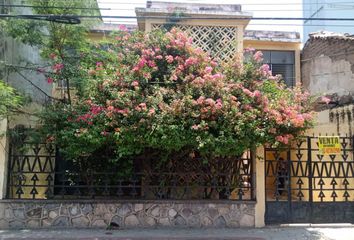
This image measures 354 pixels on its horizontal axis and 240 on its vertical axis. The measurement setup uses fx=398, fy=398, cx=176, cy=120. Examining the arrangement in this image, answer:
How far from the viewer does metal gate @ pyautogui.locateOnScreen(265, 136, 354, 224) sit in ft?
29.8

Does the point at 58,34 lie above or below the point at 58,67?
above

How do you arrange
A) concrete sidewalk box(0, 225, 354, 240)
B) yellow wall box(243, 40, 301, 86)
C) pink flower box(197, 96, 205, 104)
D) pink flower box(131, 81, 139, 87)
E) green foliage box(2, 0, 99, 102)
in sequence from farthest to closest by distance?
yellow wall box(243, 40, 301, 86)
green foliage box(2, 0, 99, 102)
pink flower box(131, 81, 139, 87)
pink flower box(197, 96, 205, 104)
concrete sidewalk box(0, 225, 354, 240)

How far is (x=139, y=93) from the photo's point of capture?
28.0 ft

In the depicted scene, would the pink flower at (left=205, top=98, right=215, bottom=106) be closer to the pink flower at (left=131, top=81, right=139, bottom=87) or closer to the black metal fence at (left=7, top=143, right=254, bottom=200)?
the pink flower at (left=131, top=81, right=139, bottom=87)

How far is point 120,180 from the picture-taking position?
29.3 feet

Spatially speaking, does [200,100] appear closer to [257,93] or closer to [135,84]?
[257,93]

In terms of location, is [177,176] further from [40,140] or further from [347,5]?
[347,5]

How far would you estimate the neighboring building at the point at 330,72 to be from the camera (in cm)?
1275

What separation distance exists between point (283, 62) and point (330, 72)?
2.02 meters

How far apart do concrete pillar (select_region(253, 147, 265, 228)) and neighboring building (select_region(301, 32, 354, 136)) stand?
4.31 metres

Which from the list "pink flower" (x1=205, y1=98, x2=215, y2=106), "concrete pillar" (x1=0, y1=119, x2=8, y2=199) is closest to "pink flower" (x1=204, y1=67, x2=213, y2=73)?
"pink flower" (x1=205, y1=98, x2=215, y2=106)

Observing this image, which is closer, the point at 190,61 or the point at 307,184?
the point at 190,61

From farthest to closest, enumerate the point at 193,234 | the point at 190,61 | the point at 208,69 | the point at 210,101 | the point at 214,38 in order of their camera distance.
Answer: the point at 214,38 < the point at 190,61 < the point at 208,69 < the point at 193,234 < the point at 210,101

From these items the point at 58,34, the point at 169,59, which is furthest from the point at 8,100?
the point at 169,59
